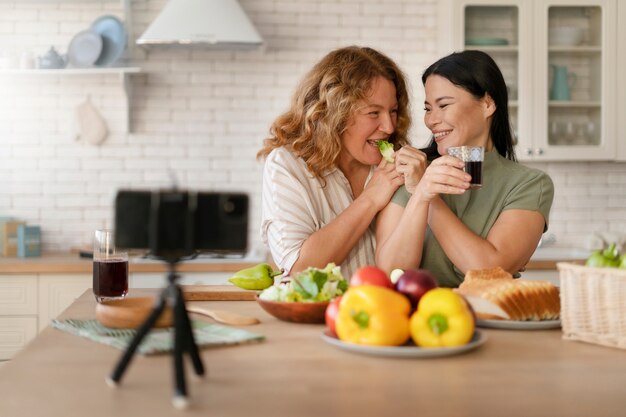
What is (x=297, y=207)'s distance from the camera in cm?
275

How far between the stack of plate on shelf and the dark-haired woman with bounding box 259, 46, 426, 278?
7.71 ft

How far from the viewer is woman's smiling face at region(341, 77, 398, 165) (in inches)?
111

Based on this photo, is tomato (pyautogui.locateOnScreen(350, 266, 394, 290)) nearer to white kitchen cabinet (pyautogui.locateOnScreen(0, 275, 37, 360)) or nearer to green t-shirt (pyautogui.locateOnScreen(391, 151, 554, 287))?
green t-shirt (pyautogui.locateOnScreen(391, 151, 554, 287))

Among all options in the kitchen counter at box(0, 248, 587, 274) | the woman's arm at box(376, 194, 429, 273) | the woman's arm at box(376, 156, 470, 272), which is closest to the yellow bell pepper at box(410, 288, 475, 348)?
the woman's arm at box(376, 156, 470, 272)

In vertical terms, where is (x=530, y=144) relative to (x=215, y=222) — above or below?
above

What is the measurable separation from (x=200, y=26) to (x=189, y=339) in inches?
138

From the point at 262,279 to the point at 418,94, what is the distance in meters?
3.15

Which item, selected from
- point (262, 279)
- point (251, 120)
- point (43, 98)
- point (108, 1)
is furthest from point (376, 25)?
point (262, 279)

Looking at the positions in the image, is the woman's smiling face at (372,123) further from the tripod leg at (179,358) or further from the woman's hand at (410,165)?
the tripod leg at (179,358)

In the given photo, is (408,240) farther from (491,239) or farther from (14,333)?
(14,333)

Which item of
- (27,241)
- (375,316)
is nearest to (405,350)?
(375,316)

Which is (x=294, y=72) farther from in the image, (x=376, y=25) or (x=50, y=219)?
(x=50, y=219)

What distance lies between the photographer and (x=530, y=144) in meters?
4.98

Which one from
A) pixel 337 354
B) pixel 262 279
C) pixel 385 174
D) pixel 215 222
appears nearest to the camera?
pixel 215 222
